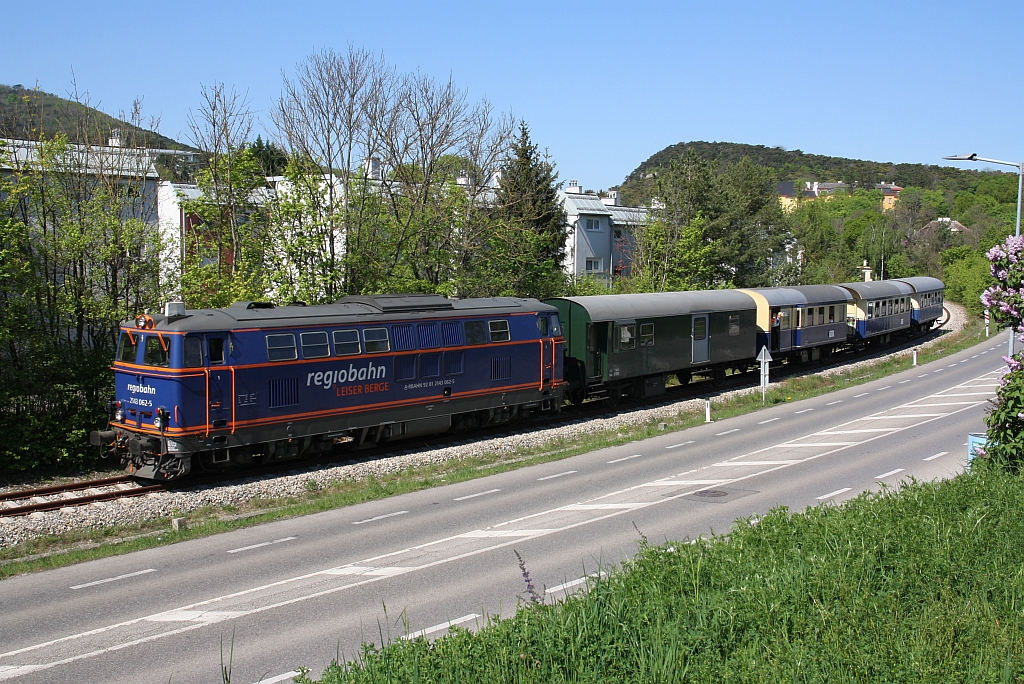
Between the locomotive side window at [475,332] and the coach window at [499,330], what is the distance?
0.91ft

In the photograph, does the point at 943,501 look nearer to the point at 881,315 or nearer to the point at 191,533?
the point at 191,533

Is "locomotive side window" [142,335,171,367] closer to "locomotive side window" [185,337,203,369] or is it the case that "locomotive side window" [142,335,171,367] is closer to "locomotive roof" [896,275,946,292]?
"locomotive side window" [185,337,203,369]

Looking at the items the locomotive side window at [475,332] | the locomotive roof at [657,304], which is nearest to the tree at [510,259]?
the locomotive roof at [657,304]

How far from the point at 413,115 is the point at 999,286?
24245mm

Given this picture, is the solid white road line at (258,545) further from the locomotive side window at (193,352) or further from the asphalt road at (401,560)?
the locomotive side window at (193,352)

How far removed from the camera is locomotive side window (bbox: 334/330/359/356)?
68.1 ft

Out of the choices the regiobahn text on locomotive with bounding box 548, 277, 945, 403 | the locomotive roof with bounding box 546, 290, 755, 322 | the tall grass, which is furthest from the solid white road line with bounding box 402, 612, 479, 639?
the locomotive roof with bounding box 546, 290, 755, 322

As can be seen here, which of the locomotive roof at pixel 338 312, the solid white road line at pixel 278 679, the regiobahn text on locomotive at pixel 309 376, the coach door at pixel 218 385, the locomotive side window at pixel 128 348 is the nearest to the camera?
the solid white road line at pixel 278 679

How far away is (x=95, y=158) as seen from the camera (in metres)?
25.1

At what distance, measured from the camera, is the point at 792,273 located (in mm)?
75250

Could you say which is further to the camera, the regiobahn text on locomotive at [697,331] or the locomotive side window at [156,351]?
the regiobahn text on locomotive at [697,331]

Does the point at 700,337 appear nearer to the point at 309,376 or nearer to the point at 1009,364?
the point at 309,376

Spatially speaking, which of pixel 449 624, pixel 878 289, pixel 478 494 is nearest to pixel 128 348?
pixel 478 494

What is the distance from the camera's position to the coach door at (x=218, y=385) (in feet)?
60.7
